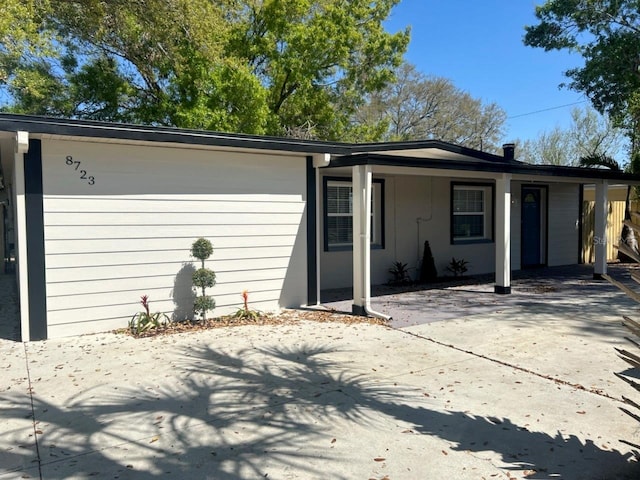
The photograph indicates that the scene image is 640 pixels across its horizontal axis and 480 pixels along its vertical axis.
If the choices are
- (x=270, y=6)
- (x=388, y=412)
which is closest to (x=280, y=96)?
(x=270, y=6)

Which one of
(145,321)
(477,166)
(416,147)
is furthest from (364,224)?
(145,321)

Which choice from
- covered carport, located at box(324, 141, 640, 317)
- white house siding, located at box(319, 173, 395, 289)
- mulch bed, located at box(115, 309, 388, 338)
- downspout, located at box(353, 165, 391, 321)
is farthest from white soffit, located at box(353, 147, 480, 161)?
mulch bed, located at box(115, 309, 388, 338)

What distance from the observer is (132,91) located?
17.6 meters

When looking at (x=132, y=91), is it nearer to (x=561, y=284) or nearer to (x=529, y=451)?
(x=561, y=284)

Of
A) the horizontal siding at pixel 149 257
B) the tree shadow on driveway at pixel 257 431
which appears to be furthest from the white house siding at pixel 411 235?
the tree shadow on driveway at pixel 257 431

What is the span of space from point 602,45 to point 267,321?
12604 mm

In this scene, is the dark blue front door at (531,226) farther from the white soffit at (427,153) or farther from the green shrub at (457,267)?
the white soffit at (427,153)

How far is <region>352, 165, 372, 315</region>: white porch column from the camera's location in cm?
754

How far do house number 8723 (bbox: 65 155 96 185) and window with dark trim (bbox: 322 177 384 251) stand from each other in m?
4.50

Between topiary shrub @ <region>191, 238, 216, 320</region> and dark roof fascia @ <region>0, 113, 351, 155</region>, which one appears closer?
dark roof fascia @ <region>0, 113, 351, 155</region>

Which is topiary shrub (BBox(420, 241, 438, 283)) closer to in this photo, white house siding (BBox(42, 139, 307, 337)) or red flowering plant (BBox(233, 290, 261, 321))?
white house siding (BBox(42, 139, 307, 337))

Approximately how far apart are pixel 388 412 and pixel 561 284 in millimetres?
8221

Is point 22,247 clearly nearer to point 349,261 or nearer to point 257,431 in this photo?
point 257,431

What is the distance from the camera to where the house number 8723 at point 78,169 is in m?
6.25
